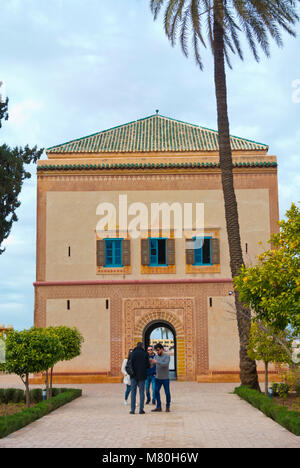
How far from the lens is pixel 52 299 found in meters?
25.5

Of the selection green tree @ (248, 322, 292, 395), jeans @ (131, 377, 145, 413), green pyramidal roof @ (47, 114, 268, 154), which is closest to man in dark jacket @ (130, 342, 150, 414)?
jeans @ (131, 377, 145, 413)

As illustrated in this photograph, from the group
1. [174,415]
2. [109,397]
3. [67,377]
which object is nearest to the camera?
[174,415]

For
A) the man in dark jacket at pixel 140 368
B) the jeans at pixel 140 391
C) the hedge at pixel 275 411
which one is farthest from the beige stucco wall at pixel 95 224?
the man in dark jacket at pixel 140 368

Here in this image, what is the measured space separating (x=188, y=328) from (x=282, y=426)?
1398 cm

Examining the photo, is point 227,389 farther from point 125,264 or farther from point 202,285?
point 125,264

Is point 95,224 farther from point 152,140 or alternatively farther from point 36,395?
point 36,395

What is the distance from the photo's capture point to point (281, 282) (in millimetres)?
11516

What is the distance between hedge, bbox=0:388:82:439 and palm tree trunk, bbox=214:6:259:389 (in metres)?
5.37

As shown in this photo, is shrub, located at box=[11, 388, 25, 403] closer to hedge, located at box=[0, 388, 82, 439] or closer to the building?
hedge, located at box=[0, 388, 82, 439]

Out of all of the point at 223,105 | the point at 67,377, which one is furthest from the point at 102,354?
the point at 223,105

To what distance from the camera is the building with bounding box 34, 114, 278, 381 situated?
82.3 feet

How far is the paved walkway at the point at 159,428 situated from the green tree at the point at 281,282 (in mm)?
2150

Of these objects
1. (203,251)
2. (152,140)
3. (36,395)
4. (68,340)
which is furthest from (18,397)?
(152,140)

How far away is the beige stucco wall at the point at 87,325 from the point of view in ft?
81.8
